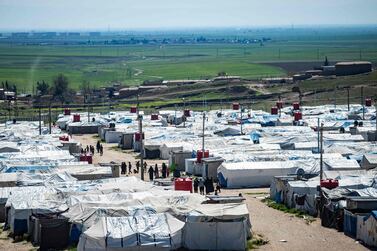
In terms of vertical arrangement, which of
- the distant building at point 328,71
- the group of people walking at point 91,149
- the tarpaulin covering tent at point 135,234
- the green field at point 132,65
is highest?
the green field at point 132,65

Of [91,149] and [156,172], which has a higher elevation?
[91,149]

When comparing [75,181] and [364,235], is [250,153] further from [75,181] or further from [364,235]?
[364,235]

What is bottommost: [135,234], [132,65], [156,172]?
[135,234]

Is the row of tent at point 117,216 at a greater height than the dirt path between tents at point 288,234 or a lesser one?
greater

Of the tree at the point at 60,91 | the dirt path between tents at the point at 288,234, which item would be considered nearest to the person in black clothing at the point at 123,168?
the dirt path between tents at the point at 288,234

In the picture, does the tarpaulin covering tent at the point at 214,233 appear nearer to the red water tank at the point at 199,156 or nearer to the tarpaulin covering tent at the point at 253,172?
the tarpaulin covering tent at the point at 253,172

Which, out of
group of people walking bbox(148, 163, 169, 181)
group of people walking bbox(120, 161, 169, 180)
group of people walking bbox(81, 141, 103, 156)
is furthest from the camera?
group of people walking bbox(81, 141, 103, 156)

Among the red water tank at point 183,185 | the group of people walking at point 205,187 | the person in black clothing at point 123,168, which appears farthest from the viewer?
the person in black clothing at point 123,168

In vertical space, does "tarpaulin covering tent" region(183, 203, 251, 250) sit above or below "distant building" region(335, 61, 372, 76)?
below

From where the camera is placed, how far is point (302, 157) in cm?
2736

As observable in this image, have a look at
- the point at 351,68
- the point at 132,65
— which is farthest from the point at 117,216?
the point at 132,65

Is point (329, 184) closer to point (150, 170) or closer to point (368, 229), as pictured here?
point (368, 229)

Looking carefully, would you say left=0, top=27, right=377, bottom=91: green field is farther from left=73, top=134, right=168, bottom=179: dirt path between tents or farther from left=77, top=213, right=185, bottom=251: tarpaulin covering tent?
left=77, top=213, right=185, bottom=251: tarpaulin covering tent

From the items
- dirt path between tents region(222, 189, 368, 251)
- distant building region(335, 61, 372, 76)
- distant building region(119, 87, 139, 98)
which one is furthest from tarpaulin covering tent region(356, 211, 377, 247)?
distant building region(335, 61, 372, 76)
